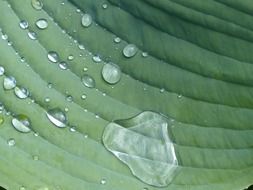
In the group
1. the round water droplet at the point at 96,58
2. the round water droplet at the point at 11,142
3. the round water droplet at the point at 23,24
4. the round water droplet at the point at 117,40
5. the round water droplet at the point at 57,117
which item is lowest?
the round water droplet at the point at 11,142

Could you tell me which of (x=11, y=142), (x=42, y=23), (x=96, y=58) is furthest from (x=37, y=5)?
(x=11, y=142)

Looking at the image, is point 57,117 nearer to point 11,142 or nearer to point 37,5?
point 11,142

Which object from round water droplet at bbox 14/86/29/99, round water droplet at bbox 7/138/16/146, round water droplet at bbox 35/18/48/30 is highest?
round water droplet at bbox 35/18/48/30

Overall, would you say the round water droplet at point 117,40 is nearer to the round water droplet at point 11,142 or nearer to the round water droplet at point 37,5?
the round water droplet at point 37,5

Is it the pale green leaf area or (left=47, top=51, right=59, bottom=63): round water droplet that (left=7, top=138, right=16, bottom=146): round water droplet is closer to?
the pale green leaf area

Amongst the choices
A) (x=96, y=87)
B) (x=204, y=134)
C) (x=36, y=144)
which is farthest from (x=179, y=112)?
(x=36, y=144)

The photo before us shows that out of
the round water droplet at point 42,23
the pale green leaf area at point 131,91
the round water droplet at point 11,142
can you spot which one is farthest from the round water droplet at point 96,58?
the round water droplet at point 11,142

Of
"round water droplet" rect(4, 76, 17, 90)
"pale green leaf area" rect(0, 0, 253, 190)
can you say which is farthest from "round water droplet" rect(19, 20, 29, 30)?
"round water droplet" rect(4, 76, 17, 90)
